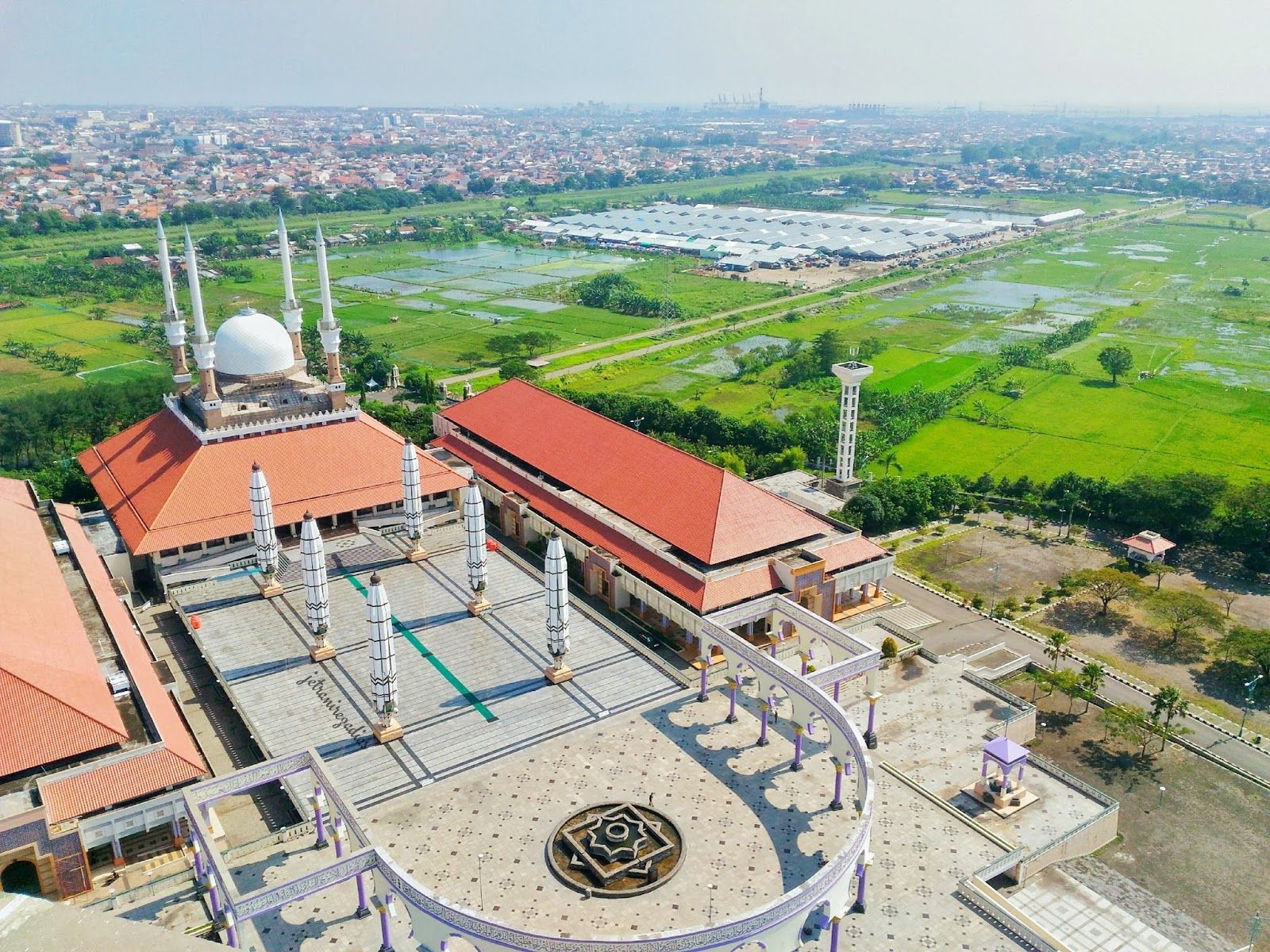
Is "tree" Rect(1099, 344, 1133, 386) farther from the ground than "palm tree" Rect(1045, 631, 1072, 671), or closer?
farther from the ground

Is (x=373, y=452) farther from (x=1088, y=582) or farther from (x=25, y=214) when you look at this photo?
(x=25, y=214)

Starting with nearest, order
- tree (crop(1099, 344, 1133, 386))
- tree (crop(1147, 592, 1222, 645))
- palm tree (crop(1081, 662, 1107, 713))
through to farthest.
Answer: palm tree (crop(1081, 662, 1107, 713)) → tree (crop(1147, 592, 1222, 645)) → tree (crop(1099, 344, 1133, 386))

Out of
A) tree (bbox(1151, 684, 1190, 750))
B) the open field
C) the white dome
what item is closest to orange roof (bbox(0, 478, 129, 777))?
the white dome

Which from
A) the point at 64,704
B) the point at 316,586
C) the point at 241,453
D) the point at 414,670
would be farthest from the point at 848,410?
→ the point at 64,704

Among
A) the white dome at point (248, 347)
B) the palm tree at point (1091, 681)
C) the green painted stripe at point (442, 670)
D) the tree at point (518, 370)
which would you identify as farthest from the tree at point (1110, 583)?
the tree at point (518, 370)

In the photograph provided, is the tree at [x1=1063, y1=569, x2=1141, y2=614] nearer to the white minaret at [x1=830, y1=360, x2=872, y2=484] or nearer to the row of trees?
the white minaret at [x1=830, y1=360, x2=872, y2=484]
